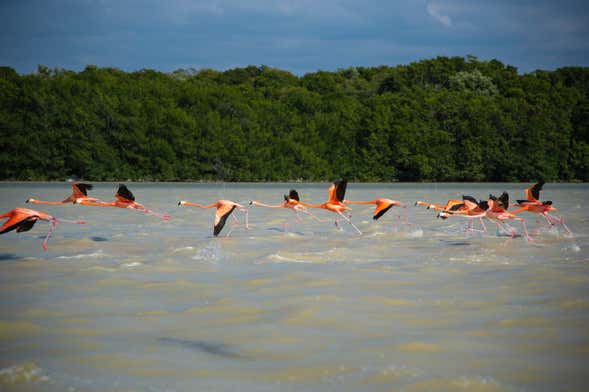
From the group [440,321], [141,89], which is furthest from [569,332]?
[141,89]

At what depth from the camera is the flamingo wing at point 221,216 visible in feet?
43.6

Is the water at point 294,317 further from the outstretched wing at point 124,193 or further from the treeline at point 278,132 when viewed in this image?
the treeline at point 278,132

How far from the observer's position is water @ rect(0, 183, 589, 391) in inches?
202

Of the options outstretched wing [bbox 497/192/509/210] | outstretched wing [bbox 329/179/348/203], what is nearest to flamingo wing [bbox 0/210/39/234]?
outstretched wing [bbox 329/179/348/203]

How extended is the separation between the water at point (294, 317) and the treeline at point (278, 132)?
43.5 m

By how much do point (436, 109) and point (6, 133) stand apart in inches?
1338

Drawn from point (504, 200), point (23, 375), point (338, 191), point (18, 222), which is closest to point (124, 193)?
point (18, 222)

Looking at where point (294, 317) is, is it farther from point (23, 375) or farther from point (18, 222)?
point (18, 222)

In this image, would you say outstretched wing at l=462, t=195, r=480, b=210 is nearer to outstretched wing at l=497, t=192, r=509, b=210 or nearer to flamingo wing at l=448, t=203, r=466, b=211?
flamingo wing at l=448, t=203, r=466, b=211

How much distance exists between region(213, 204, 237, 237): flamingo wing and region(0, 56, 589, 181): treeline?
4148 centimetres

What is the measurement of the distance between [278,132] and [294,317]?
Result: 5346cm

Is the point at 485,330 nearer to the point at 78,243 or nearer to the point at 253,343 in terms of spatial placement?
the point at 253,343

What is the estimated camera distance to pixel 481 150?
59250 millimetres

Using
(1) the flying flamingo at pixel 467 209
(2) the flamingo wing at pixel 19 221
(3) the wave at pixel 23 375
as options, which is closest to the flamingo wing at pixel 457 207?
(1) the flying flamingo at pixel 467 209
